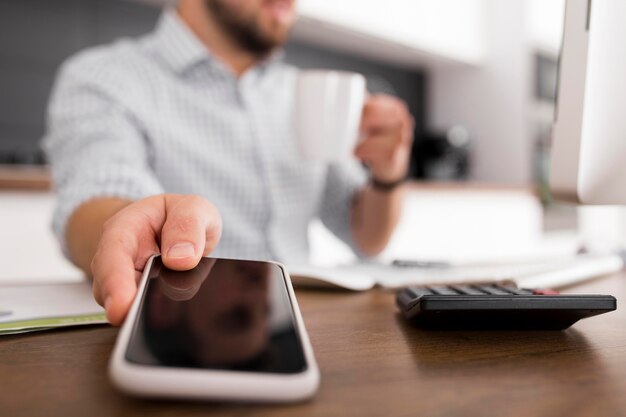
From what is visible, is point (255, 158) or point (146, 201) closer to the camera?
point (146, 201)

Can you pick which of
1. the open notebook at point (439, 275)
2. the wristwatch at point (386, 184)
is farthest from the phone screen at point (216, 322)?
the wristwatch at point (386, 184)

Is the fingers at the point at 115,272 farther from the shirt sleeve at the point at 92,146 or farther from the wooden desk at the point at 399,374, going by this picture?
the shirt sleeve at the point at 92,146

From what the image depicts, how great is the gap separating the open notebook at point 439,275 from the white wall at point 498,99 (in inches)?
93.4

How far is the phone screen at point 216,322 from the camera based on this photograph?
0.22 m

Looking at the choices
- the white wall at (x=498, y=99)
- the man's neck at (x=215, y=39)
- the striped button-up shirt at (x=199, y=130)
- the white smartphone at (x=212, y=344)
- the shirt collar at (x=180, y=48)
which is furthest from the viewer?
the white wall at (x=498, y=99)

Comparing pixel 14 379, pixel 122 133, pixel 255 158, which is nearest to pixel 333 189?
pixel 255 158

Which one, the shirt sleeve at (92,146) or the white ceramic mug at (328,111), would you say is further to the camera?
the white ceramic mug at (328,111)

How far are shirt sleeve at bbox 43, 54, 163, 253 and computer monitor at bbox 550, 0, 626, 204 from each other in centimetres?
49

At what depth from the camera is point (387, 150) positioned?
0.93 metres

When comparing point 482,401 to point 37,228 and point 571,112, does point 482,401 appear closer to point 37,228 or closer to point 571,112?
point 571,112

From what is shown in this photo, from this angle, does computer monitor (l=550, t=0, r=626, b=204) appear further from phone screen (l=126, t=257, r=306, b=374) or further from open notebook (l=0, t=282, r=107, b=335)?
open notebook (l=0, t=282, r=107, b=335)

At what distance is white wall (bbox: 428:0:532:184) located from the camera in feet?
9.52

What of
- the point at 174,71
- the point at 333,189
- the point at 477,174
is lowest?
the point at 477,174

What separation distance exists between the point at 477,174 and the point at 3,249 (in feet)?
7.98
